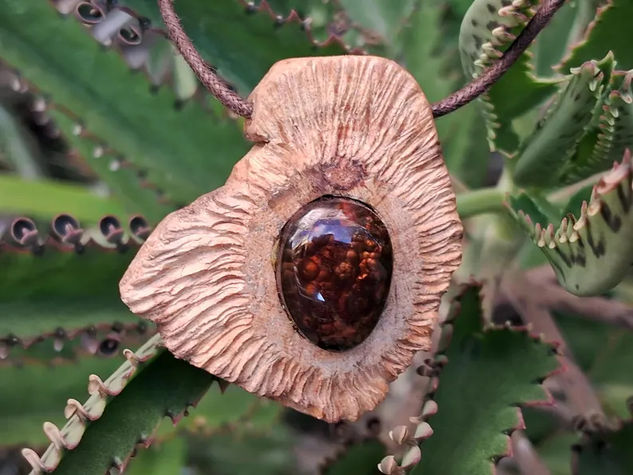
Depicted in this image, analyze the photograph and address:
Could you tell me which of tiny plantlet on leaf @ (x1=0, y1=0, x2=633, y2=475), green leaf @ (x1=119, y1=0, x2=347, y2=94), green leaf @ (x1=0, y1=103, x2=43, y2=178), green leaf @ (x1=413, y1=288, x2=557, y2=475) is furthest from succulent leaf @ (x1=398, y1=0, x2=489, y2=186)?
green leaf @ (x1=0, y1=103, x2=43, y2=178)

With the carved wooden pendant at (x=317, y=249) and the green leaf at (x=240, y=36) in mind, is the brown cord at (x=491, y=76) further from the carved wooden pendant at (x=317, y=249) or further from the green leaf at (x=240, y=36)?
the green leaf at (x=240, y=36)

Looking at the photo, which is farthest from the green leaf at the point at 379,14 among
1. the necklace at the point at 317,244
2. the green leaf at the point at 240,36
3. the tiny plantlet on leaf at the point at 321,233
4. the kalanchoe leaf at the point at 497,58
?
the necklace at the point at 317,244

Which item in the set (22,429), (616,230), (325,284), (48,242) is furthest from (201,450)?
(616,230)

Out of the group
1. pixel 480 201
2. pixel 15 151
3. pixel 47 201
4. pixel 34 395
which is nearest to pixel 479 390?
pixel 480 201

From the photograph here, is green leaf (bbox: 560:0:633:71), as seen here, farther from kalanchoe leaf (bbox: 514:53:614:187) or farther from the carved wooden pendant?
the carved wooden pendant

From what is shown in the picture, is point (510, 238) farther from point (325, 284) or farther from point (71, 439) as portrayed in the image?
point (71, 439)
